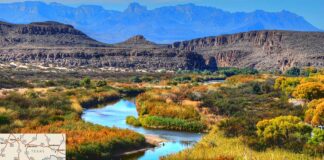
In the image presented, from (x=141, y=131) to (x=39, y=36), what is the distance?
5894 inches

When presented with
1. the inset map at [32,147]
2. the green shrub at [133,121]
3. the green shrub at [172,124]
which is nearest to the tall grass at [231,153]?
the green shrub at [172,124]

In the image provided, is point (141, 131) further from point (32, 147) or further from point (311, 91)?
point (32, 147)

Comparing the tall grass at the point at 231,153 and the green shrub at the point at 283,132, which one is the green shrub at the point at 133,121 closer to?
the green shrub at the point at 283,132

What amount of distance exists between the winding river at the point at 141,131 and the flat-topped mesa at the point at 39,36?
11900 cm

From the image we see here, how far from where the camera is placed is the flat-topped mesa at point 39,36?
558ft

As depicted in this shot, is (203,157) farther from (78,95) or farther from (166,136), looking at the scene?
(78,95)

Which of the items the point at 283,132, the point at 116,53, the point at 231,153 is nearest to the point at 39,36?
the point at 116,53

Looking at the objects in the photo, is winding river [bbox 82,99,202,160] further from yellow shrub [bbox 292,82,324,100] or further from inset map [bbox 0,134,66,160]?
yellow shrub [bbox 292,82,324,100]

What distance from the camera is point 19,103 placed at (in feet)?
140

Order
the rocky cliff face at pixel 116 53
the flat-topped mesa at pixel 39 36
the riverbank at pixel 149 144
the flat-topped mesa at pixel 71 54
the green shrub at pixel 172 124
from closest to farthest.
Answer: the riverbank at pixel 149 144 → the green shrub at pixel 172 124 → the flat-topped mesa at pixel 71 54 → the rocky cliff face at pixel 116 53 → the flat-topped mesa at pixel 39 36

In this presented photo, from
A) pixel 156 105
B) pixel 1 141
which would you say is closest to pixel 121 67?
pixel 156 105

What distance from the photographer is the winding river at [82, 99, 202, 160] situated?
1211 inches

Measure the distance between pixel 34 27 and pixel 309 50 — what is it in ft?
318

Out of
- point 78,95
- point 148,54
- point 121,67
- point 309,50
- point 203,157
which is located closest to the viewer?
point 203,157
